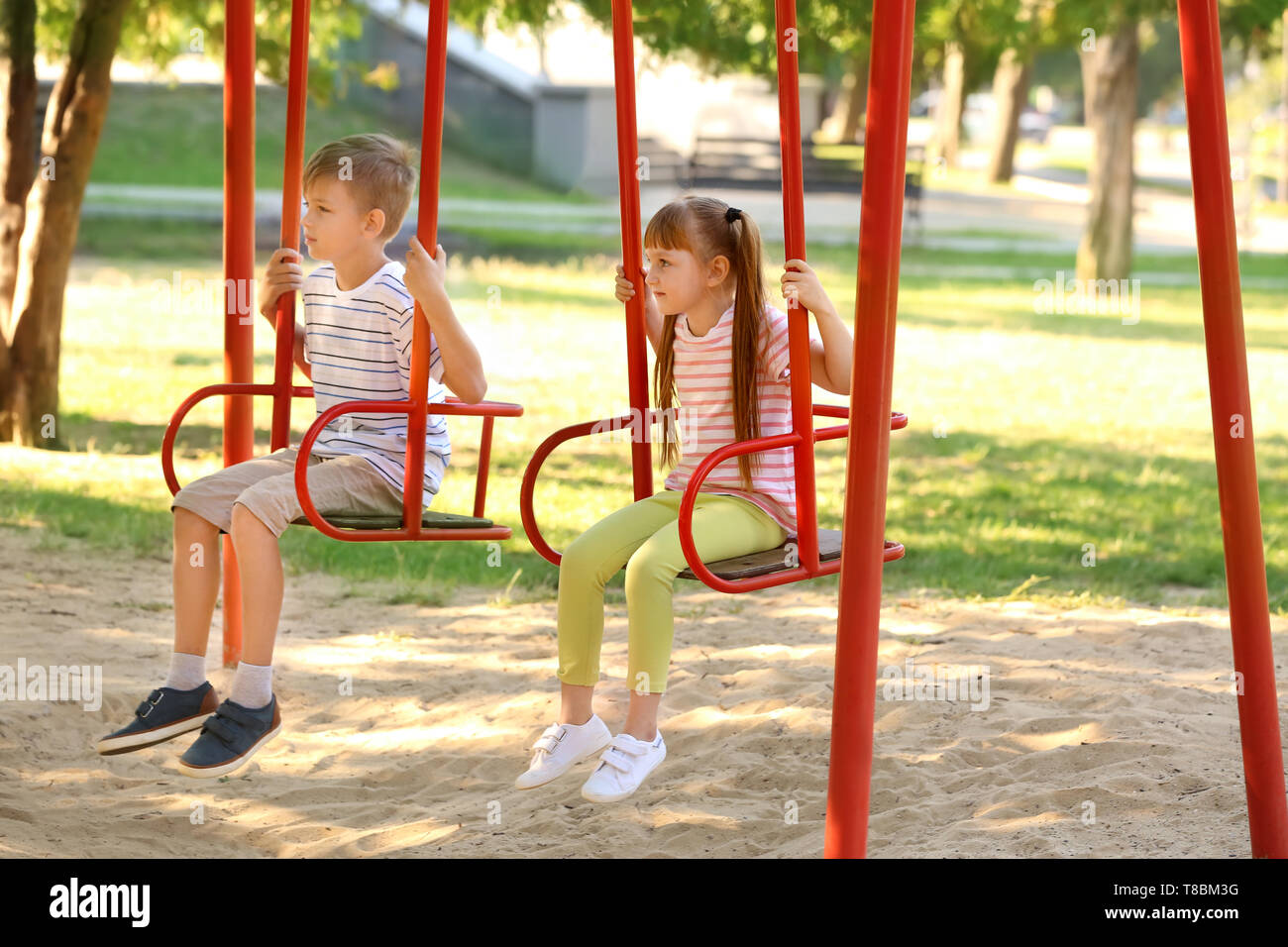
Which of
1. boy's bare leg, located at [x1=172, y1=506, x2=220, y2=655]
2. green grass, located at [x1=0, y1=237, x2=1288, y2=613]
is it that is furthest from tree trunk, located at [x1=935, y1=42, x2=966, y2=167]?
boy's bare leg, located at [x1=172, y1=506, x2=220, y2=655]

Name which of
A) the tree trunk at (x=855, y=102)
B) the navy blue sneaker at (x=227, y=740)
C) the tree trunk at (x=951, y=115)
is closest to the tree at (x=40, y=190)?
the navy blue sneaker at (x=227, y=740)

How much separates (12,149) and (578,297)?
6.84 meters

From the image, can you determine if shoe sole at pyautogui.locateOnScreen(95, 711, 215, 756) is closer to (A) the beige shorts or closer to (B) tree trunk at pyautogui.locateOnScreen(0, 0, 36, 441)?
(A) the beige shorts

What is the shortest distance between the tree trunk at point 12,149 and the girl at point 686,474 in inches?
194

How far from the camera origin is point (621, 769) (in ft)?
10.4

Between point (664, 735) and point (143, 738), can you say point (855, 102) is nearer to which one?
point (664, 735)

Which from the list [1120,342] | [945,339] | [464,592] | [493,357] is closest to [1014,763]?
[464,592]

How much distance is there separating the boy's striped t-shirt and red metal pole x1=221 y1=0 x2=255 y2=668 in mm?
606

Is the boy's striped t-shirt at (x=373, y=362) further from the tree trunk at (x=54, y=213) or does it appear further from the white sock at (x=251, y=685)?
the tree trunk at (x=54, y=213)

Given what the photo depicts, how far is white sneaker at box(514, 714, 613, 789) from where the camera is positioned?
127 inches

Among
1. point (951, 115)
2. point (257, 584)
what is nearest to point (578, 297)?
point (257, 584)

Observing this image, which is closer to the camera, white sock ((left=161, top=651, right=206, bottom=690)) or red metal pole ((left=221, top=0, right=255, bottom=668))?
white sock ((left=161, top=651, right=206, bottom=690))

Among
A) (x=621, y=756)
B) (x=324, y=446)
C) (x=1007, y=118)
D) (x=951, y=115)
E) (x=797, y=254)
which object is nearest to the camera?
(x=797, y=254)
